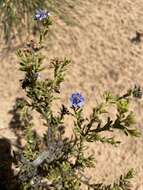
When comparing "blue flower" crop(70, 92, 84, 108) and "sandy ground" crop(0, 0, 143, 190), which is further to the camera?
"sandy ground" crop(0, 0, 143, 190)

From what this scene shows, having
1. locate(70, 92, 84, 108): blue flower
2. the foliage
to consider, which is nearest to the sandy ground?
the foliage

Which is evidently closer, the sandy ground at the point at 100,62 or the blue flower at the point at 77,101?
the blue flower at the point at 77,101

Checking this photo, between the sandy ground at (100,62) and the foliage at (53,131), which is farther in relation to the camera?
the sandy ground at (100,62)

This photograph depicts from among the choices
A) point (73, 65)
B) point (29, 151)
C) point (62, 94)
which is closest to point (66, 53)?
point (73, 65)

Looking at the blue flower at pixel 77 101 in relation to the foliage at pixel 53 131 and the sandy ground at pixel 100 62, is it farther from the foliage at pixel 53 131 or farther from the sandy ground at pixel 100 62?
the sandy ground at pixel 100 62

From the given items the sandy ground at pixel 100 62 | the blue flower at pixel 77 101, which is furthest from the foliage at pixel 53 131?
the sandy ground at pixel 100 62

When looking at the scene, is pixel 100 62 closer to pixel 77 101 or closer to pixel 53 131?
pixel 53 131

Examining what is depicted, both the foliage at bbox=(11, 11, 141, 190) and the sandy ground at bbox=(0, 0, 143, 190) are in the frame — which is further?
the sandy ground at bbox=(0, 0, 143, 190)

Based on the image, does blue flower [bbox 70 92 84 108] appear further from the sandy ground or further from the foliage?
the sandy ground
